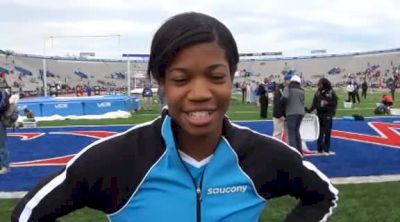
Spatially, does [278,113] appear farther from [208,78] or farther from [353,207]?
[208,78]

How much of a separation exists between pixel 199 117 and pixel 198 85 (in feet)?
0.34

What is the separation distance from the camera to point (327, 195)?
6.24ft

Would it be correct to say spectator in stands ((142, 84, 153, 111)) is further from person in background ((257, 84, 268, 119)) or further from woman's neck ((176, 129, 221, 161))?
woman's neck ((176, 129, 221, 161))

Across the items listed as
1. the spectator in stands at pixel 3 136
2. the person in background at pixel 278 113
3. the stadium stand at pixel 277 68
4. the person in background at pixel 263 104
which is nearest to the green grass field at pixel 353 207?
the spectator in stands at pixel 3 136

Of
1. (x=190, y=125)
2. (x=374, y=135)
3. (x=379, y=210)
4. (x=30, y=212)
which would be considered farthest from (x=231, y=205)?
(x=374, y=135)

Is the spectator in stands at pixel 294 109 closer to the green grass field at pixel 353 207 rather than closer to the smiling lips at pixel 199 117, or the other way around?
the green grass field at pixel 353 207

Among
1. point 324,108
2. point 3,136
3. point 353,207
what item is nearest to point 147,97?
point 324,108

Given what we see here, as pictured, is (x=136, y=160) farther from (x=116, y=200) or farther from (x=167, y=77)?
(x=167, y=77)

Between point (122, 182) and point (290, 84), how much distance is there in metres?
8.70

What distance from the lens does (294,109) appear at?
1005 cm

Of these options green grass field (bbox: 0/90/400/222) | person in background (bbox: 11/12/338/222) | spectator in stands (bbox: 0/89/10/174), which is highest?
person in background (bbox: 11/12/338/222)

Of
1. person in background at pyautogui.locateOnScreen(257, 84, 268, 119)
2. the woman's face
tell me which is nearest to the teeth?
the woman's face

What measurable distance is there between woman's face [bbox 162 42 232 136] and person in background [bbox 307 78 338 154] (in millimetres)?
9402

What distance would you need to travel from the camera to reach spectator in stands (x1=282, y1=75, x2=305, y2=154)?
32.7 ft
